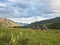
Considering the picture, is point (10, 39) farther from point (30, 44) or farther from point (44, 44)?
point (44, 44)

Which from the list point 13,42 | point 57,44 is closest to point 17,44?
point 13,42

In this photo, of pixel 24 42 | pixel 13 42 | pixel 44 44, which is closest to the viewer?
pixel 13 42

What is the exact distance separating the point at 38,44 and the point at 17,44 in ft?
14.9

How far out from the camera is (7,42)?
32.8m

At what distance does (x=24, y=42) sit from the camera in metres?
33.3

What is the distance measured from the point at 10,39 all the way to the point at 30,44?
371 centimetres

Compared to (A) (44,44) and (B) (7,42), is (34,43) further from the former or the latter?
(B) (7,42)

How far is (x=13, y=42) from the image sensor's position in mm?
31234

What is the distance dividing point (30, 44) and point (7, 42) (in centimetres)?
411

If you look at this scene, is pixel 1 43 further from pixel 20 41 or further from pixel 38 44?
pixel 38 44

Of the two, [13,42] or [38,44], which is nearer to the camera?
[13,42]

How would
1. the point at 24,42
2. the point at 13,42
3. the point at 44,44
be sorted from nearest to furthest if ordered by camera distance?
the point at 13,42
the point at 24,42
the point at 44,44

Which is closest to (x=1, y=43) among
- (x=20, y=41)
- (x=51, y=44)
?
(x=20, y=41)

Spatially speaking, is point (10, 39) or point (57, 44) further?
point (57, 44)
